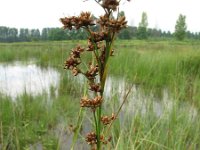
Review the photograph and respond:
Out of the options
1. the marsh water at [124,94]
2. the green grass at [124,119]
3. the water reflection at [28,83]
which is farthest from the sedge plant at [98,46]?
the water reflection at [28,83]

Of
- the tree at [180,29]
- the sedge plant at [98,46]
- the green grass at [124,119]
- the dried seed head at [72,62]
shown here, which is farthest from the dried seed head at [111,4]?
the tree at [180,29]

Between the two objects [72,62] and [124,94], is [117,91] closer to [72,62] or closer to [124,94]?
[124,94]

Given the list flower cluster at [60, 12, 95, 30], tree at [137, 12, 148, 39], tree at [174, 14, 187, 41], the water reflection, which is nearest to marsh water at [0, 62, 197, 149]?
the water reflection

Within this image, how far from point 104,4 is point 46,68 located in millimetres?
11117

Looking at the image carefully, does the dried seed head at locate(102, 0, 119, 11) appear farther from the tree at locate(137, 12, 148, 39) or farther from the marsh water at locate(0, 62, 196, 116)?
the tree at locate(137, 12, 148, 39)

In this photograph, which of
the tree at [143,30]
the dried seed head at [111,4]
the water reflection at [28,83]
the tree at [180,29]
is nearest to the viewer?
the dried seed head at [111,4]

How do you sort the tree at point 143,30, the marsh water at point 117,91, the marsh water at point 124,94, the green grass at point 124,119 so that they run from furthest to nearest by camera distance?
1. the tree at point 143,30
2. the marsh water at point 117,91
3. the marsh water at point 124,94
4. the green grass at point 124,119

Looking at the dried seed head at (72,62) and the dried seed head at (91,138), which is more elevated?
the dried seed head at (72,62)

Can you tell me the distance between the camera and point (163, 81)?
7.45m

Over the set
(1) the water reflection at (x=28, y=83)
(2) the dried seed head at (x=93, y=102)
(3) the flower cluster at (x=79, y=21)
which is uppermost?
(3) the flower cluster at (x=79, y=21)

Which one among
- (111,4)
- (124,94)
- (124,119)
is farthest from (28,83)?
(111,4)

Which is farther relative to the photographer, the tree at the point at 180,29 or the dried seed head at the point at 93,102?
the tree at the point at 180,29

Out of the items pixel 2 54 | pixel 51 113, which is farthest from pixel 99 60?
pixel 2 54

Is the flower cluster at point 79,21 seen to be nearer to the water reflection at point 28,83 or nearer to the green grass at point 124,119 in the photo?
the green grass at point 124,119
